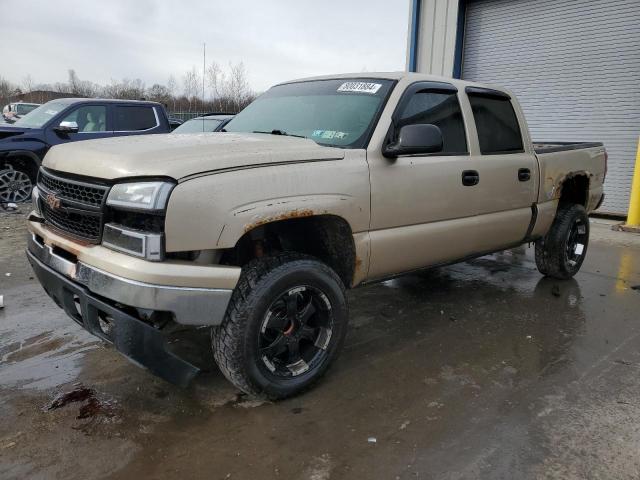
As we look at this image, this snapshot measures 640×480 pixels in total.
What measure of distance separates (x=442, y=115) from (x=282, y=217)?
1813mm

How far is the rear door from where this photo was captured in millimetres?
4125

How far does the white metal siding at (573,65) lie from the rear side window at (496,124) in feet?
20.5

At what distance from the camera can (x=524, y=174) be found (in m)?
4.51

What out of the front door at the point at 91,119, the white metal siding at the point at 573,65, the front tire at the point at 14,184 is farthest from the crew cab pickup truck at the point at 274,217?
the white metal siding at the point at 573,65

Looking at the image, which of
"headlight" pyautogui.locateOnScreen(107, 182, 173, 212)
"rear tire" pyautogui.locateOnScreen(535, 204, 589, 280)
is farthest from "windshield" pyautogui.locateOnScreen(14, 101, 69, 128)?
"rear tire" pyautogui.locateOnScreen(535, 204, 589, 280)

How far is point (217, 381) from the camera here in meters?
3.21

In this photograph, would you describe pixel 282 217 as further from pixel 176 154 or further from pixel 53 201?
pixel 53 201

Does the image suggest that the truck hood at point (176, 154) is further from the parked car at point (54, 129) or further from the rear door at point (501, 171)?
the parked car at point (54, 129)

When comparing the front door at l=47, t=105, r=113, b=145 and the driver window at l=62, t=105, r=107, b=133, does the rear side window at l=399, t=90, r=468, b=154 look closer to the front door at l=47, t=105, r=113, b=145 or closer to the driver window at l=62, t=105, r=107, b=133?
the front door at l=47, t=105, r=113, b=145

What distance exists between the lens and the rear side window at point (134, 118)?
9.24 metres

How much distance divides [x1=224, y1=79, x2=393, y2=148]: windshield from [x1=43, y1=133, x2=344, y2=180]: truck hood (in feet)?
0.98

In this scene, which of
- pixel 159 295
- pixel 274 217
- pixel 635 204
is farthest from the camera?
pixel 635 204

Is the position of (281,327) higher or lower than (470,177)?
lower

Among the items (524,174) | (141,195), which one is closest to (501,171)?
(524,174)
